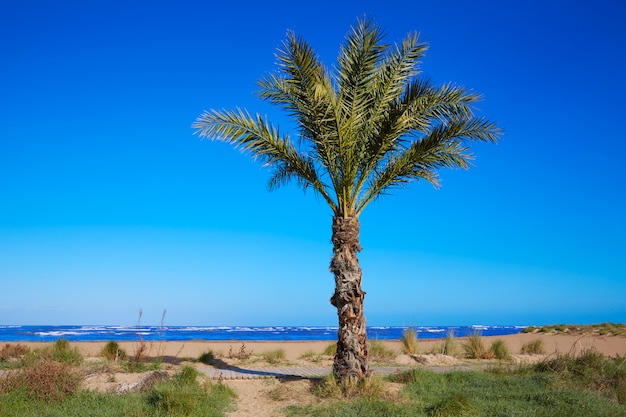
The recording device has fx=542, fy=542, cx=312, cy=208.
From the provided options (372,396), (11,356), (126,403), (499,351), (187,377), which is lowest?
(126,403)

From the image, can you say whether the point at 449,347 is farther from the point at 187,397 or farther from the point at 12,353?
the point at 12,353

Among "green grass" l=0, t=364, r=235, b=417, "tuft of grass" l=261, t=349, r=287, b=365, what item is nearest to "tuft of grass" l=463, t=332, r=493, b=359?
"tuft of grass" l=261, t=349, r=287, b=365

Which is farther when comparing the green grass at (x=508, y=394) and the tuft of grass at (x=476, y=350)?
the tuft of grass at (x=476, y=350)

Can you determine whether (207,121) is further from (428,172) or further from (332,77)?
(428,172)

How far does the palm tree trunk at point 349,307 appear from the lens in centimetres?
1155

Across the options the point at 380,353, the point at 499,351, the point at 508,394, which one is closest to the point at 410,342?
the point at 380,353

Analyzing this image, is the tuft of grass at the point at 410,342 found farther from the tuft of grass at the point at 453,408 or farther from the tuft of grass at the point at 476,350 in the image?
the tuft of grass at the point at 453,408

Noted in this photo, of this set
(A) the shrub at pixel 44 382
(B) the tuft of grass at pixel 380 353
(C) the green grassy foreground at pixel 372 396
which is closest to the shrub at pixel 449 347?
(B) the tuft of grass at pixel 380 353

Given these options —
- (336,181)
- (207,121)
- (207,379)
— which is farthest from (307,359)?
(207,121)

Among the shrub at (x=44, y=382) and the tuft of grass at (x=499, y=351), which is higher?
the tuft of grass at (x=499, y=351)

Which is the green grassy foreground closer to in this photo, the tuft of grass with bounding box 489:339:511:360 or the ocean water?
the tuft of grass with bounding box 489:339:511:360

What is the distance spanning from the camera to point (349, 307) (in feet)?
38.3

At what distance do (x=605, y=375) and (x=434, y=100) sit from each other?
25.7ft

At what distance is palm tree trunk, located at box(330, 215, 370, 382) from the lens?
11.6 m
